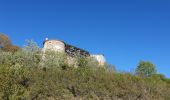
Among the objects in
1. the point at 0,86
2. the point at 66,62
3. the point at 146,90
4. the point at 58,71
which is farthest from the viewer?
the point at 66,62

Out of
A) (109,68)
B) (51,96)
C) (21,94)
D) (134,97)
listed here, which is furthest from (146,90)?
(21,94)

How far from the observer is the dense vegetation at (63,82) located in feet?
45.8

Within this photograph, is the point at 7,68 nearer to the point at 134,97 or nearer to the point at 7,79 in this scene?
the point at 7,79

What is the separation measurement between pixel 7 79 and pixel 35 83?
1.04 metres

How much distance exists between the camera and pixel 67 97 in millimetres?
14219

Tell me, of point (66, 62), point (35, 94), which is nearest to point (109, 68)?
point (66, 62)

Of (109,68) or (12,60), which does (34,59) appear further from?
(109,68)

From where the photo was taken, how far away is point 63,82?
1483cm

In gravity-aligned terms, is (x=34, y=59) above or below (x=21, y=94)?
above

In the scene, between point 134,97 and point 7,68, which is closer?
point 7,68

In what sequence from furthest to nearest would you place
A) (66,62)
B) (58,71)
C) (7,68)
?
(66,62), (58,71), (7,68)

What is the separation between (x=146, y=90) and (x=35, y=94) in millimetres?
5414

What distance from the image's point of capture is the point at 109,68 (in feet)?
63.8

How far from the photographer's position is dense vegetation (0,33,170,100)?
13953mm
